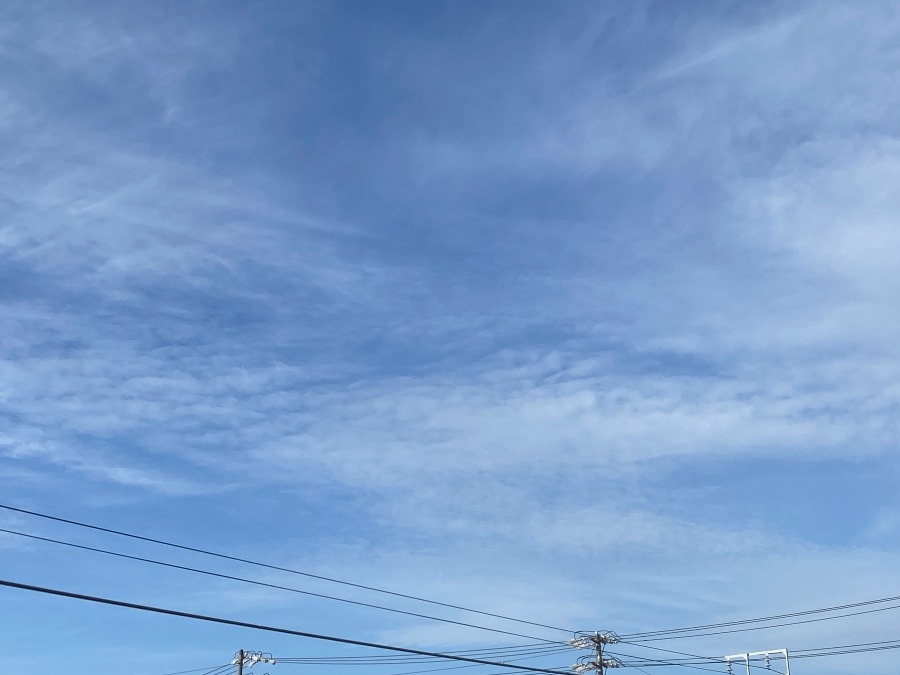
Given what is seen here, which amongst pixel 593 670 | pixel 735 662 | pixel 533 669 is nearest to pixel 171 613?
pixel 533 669

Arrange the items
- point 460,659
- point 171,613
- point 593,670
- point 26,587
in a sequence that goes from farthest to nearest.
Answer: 1. point 593,670
2. point 460,659
3. point 171,613
4. point 26,587

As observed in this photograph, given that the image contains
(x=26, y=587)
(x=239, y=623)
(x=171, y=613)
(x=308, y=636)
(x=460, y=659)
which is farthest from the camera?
(x=460, y=659)

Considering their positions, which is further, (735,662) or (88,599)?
(735,662)

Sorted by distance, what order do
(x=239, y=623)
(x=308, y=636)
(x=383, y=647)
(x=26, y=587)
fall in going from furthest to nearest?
(x=383, y=647) < (x=308, y=636) < (x=239, y=623) < (x=26, y=587)

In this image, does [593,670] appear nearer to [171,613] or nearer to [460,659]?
[460,659]

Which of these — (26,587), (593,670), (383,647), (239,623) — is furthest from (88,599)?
(593,670)

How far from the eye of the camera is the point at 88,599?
22797 mm

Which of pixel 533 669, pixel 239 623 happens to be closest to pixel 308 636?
pixel 239 623

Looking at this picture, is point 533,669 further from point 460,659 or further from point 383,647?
point 383,647

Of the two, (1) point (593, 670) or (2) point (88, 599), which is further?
(1) point (593, 670)

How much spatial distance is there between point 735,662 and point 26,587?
51.4 m

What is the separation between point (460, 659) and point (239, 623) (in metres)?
10.7

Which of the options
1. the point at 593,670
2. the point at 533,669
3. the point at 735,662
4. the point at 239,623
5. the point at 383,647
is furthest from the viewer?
the point at 735,662

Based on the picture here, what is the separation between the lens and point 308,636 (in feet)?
93.6
